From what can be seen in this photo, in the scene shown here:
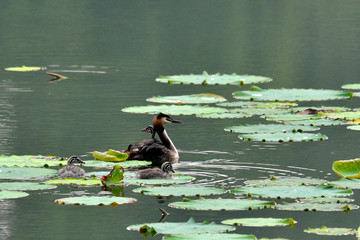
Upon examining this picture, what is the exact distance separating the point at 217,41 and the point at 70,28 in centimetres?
724

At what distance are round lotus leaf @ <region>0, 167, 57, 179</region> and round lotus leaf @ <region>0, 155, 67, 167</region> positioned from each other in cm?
26

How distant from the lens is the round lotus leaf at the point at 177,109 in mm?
15164

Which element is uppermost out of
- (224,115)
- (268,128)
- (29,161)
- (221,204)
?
(224,115)

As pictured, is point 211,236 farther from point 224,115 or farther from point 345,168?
point 224,115

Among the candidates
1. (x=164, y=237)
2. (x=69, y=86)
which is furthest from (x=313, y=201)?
(x=69, y=86)

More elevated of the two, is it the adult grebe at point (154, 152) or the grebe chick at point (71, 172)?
the adult grebe at point (154, 152)

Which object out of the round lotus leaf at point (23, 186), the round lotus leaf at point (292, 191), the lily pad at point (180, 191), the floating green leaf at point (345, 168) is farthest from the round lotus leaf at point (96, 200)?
the floating green leaf at point (345, 168)

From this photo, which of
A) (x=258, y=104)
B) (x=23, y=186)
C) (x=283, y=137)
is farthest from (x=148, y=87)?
(x=23, y=186)

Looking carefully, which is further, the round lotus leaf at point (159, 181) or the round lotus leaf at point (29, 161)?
the round lotus leaf at point (29, 161)

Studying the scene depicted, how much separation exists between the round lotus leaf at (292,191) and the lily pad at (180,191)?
0.23 m

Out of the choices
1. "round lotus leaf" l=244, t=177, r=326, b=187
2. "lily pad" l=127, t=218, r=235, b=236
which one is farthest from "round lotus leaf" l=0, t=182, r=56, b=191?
"round lotus leaf" l=244, t=177, r=326, b=187

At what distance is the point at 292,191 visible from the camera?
365 inches

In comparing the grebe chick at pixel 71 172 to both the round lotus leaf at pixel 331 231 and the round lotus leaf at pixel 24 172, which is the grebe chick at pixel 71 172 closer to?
the round lotus leaf at pixel 24 172

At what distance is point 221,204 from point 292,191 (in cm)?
99
